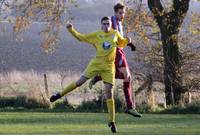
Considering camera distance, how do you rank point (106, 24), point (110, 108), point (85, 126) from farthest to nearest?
point (85, 126)
point (110, 108)
point (106, 24)

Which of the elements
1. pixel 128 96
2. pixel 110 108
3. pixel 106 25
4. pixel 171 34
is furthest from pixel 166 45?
pixel 106 25

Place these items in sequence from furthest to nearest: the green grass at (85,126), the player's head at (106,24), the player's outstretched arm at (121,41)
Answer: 1. the green grass at (85,126)
2. the player's outstretched arm at (121,41)
3. the player's head at (106,24)

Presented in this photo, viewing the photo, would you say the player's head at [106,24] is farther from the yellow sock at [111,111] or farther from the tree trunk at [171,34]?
the tree trunk at [171,34]

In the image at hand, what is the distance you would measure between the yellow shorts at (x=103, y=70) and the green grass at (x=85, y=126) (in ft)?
7.04

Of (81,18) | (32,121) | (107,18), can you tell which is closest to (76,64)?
(32,121)

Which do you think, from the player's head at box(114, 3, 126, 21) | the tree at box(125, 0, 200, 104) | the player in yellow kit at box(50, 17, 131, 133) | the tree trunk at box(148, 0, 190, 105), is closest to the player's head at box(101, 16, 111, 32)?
the player in yellow kit at box(50, 17, 131, 133)

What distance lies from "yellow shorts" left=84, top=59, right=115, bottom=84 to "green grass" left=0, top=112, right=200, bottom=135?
2.15 metres

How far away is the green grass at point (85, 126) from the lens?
17.3 m

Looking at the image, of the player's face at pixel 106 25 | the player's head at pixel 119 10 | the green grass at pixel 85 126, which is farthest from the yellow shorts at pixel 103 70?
the green grass at pixel 85 126

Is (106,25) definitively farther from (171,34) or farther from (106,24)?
(171,34)

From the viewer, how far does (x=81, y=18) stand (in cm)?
9319

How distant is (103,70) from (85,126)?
4635 mm

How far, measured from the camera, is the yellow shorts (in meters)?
15.1

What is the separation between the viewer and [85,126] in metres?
19.5
